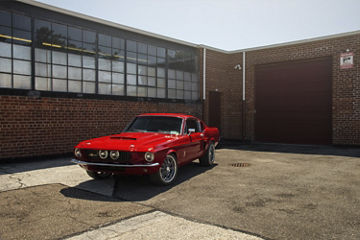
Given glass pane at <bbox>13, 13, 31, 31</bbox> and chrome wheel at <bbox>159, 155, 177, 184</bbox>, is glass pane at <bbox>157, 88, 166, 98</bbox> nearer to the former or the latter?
glass pane at <bbox>13, 13, 31, 31</bbox>

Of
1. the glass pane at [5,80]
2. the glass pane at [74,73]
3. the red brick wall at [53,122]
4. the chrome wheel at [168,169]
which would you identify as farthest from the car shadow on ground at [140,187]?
the glass pane at [74,73]

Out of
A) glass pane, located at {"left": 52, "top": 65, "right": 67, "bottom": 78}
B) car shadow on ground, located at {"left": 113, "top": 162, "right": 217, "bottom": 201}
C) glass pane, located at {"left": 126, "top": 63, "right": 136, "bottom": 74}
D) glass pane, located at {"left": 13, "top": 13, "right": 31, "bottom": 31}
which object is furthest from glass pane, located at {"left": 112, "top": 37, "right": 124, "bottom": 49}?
car shadow on ground, located at {"left": 113, "top": 162, "right": 217, "bottom": 201}

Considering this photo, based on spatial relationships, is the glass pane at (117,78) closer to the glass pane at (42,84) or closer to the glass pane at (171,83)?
the glass pane at (42,84)

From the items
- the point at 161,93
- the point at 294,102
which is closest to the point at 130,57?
the point at 161,93

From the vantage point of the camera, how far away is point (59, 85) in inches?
371

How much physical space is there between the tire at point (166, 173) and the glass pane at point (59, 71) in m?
5.59

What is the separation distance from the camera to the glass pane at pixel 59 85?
367 inches

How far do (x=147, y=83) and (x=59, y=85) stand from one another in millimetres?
3774

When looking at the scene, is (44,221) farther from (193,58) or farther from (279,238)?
(193,58)

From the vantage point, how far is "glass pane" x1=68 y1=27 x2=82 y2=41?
9.68 m

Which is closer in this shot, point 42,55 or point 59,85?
point 42,55

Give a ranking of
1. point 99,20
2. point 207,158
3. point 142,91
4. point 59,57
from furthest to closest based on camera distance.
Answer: point 142,91
point 99,20
point 59,57
point 207,158

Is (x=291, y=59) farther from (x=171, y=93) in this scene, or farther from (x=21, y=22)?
(x=21, y=22)

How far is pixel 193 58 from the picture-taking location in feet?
47.6
